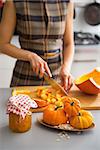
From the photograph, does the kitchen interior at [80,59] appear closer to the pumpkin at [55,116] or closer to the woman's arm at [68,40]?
the woman's arm at [68,40]

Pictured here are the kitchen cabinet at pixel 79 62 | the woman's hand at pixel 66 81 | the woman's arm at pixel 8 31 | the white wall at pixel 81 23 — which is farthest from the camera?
the white wall at pixel 81 23

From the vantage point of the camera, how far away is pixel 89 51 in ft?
8.13

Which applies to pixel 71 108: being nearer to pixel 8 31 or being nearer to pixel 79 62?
pixel 8 31

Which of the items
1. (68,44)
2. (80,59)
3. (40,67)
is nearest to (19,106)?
(40,67)

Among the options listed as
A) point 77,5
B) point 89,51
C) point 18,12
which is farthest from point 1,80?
point 18,12

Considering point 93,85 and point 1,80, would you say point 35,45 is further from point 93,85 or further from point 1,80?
point 1,80

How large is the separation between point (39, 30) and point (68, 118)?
62 centimetres

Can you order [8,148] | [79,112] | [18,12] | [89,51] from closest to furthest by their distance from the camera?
[8,148] → [79,112] → [18,12] → [89,51]

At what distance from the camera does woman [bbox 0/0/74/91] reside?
1.50 m

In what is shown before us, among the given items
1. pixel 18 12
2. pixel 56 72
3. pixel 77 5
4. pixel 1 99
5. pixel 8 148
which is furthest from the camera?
pixel 77 5

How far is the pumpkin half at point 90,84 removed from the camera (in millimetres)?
1300

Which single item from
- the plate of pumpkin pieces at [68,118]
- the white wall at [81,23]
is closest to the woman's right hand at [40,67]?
the plate of pumpkin pieces at [68,118]

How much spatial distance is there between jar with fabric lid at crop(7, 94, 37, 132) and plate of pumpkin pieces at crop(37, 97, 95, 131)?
68 mm

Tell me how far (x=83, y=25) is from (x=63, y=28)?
1.23 metres
